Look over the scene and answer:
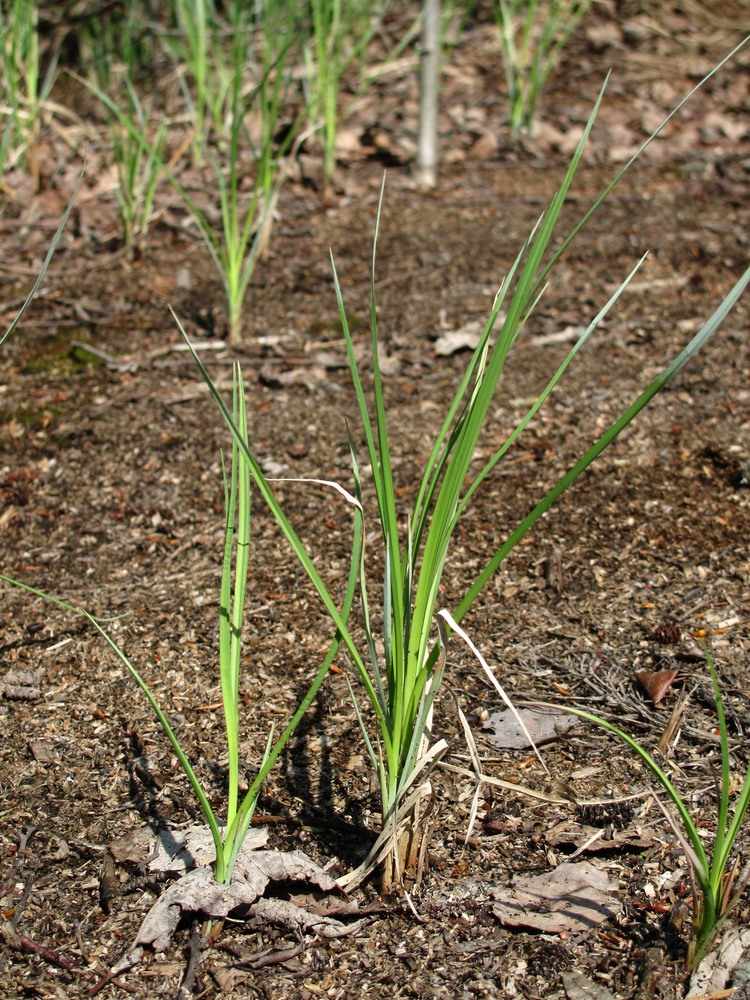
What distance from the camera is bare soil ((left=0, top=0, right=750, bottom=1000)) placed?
112 cm

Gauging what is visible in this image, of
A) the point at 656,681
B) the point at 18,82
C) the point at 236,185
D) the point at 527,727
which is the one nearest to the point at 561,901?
the point at 527,727

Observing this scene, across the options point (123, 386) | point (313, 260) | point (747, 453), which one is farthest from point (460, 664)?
point (313, 260)

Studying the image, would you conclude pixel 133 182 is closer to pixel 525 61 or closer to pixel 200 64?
pixel 200 64

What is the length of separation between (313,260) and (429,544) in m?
2.15

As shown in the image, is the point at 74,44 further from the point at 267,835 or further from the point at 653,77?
the point at 267,835

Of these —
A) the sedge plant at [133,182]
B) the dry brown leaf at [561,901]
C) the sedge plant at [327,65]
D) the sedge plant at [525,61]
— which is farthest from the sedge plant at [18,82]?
the dry brown leaf at [561,901]

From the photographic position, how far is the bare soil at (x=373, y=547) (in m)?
1.12

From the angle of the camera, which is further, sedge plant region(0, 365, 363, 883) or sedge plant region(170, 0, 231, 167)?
sedge plant region(170, 0, 231, 167)

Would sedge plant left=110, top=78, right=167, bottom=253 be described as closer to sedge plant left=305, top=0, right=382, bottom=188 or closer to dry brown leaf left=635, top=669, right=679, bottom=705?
sedge plant left=305, top=0, right=382, bottom=188

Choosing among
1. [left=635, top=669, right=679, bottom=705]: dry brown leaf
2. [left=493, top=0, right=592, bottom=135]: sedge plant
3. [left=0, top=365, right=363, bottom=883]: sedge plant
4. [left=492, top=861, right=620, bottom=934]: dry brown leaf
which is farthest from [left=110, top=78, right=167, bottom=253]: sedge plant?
[left=492, top=861, right=620, bottom=934]: dry brown leaf

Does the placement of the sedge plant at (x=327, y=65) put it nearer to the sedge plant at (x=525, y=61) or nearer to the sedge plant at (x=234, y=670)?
the sedge plant at (x=525, y=61)

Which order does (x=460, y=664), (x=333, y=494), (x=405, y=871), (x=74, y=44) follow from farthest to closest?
(x=74, y=44) < (x=333, y=494) < (x=460, y=664) < (x=405, y=871)

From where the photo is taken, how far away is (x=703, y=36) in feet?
15.6

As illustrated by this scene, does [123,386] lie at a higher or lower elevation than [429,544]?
lower
